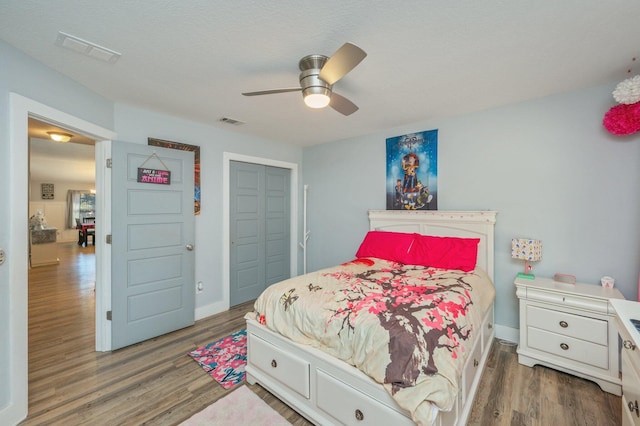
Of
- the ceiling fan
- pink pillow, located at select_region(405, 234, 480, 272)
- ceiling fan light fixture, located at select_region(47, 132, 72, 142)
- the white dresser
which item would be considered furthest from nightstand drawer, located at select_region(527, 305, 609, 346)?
ceiling fan light fixture, located at select_region(47, 132, 72, 142)

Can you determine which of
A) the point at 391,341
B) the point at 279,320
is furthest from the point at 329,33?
the point at 279,320

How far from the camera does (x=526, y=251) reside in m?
2.52

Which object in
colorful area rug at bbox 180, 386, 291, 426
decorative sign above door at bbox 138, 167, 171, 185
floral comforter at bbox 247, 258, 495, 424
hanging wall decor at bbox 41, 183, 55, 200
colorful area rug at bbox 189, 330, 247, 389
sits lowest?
colorful area rug at bbox 180, 386, 291, 426

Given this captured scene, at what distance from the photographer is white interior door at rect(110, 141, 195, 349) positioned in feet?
8.64

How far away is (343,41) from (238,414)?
259cm

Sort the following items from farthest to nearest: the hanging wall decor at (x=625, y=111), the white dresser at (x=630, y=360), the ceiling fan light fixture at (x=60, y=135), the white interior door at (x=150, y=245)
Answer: the ceiling fan light fixture at (x=60, y=135) < the white interior door at (x=150, y=245) < the hanging wall decor at (x=625, y=111) < the white dresser at (x=630, y=360)

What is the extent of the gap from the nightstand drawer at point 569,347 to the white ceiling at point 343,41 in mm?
2157

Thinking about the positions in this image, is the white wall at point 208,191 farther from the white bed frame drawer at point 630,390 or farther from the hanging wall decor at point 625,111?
the hanging wall decor at point 625,111

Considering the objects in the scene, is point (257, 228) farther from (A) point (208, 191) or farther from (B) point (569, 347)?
(B) point (569, 347)

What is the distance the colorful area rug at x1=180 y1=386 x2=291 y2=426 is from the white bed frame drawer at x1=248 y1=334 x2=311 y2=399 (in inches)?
7.7

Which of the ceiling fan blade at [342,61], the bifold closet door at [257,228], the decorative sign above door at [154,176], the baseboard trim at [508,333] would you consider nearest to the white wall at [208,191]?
the bifold closet door at [257,228]

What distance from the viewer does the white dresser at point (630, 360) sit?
1.13 m

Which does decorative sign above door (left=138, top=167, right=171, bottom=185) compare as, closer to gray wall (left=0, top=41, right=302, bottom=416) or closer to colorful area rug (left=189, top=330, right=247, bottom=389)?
gray wall (left=0, top=41, right=302, bottom=416)

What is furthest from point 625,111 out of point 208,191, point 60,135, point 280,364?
point 60,135
